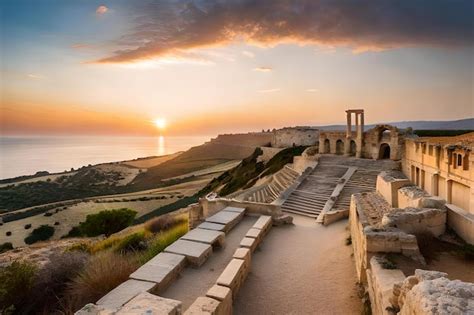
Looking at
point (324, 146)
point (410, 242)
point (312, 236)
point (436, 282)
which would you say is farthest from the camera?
point (324, 146)

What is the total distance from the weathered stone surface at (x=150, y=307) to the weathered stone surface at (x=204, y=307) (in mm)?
494

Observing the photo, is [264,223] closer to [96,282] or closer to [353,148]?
[96,282]

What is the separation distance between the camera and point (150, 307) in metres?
4.62

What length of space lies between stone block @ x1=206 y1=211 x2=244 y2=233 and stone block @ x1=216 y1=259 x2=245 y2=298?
284cm

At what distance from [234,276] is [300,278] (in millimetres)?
2198

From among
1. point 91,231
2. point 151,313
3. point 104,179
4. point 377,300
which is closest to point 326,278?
point 377,300

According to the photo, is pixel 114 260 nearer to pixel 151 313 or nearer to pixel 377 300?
pixel 151 313

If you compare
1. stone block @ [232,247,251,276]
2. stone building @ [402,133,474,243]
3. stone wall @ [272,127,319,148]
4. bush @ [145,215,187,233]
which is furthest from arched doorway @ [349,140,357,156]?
stone block @ [232,247,251,276]

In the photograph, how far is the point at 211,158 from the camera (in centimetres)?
9456

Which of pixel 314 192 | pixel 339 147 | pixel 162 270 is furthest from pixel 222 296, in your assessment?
pixel 339 147

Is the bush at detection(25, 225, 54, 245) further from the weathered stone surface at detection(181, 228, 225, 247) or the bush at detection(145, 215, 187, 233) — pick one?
the weathered stone surface at detection(181, 228, 225, 247)

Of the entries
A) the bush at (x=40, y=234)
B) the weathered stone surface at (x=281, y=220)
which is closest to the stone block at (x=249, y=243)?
the weathered stone surface at (x=281, y=220)

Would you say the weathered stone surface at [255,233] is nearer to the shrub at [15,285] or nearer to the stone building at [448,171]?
the shrub at [15,285]

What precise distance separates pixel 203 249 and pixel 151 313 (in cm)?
358
